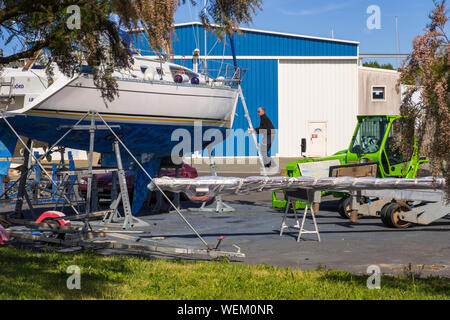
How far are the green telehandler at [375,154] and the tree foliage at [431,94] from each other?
691 cm

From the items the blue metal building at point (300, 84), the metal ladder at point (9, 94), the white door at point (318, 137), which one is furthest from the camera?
the white door at point (318, 137)

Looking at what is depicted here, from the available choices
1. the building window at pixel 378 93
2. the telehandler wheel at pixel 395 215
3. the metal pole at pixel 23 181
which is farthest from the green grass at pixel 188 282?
the building window at pixel 378 93

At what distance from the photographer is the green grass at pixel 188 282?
5988 millimetres

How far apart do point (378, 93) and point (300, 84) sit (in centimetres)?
534

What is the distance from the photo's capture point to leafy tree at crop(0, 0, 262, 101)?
21.3 feet

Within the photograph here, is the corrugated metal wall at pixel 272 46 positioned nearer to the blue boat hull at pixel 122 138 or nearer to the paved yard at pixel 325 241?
the blue boat hull at pixel 122 138

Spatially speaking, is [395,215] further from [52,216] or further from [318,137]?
[318,137]

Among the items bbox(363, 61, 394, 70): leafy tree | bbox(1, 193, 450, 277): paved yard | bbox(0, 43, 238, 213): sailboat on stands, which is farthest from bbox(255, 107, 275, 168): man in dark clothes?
bbox(363, 61, 394, 70): leafy tree

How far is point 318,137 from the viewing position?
37469 mm

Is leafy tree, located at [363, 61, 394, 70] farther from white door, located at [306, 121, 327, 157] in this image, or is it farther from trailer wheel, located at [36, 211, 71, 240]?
trailer wheel, located at [36, 211, 71, 240]

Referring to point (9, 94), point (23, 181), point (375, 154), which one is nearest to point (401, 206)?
point (375, 154)

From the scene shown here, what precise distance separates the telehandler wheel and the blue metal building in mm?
25539
